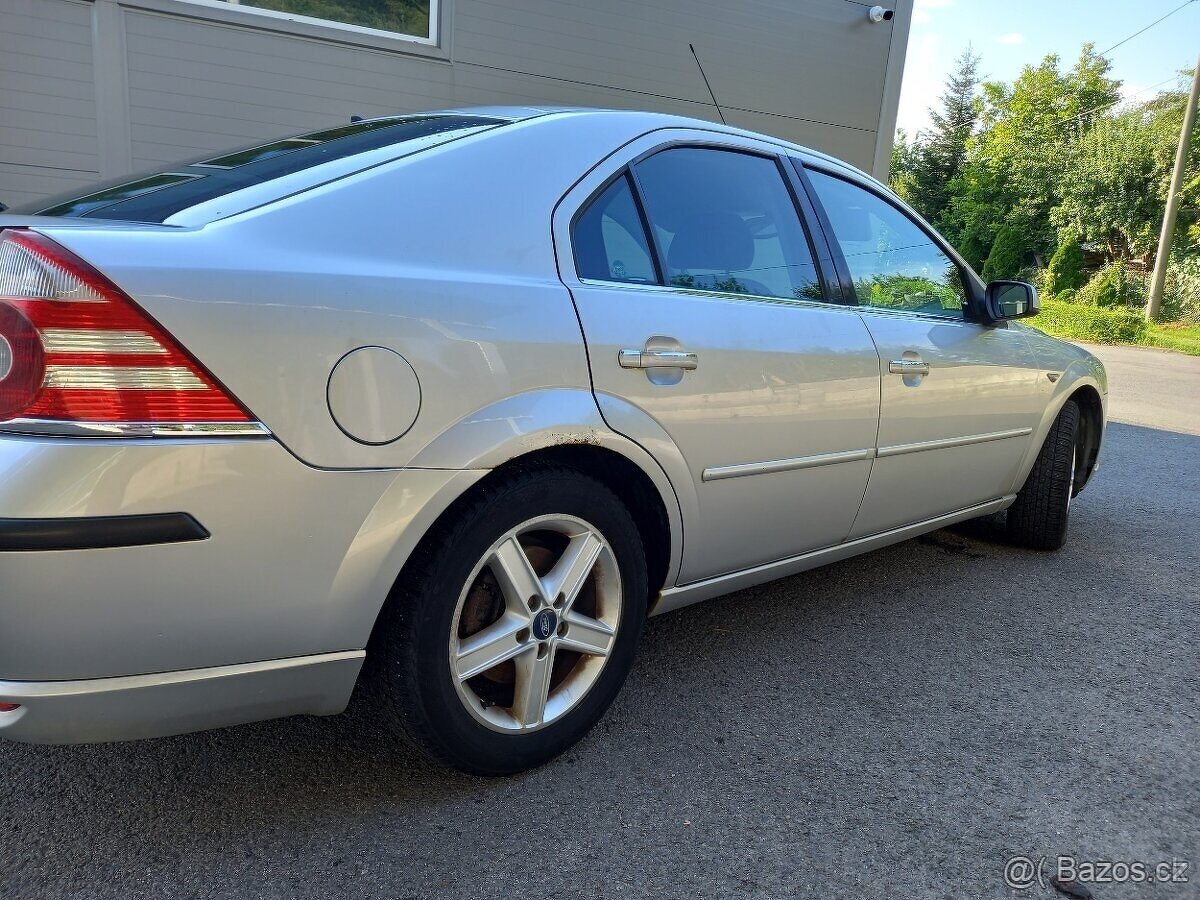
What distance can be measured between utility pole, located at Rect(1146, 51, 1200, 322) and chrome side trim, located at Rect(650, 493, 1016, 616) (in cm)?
2086

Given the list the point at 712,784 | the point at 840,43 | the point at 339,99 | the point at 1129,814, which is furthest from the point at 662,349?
the point at 840,43

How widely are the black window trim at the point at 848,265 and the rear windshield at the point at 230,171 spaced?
3.78ft

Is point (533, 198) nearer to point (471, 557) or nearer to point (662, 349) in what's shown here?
point (662, 349)

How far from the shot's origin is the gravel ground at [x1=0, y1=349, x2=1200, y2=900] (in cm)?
181

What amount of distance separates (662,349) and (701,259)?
42 centimetres

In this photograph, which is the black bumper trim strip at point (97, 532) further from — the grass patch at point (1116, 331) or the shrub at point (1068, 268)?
the shrub at point (1068, 268)

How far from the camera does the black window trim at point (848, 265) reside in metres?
2.95

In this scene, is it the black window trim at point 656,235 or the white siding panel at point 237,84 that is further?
the white siding panel at point 237,84

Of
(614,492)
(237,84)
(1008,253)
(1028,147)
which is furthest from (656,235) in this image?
(1028,147)

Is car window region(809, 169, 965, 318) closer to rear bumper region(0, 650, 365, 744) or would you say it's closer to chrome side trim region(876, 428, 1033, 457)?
chrome side trim region(876, 428, 1033, 457)

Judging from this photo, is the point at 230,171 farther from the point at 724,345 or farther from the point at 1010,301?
the point at 1010,301

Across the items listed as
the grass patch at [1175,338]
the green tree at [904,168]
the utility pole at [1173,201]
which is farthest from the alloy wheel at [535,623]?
the green tree at [904,168]

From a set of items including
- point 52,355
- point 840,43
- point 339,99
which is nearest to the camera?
point 52,355

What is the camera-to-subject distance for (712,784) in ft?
7.11
